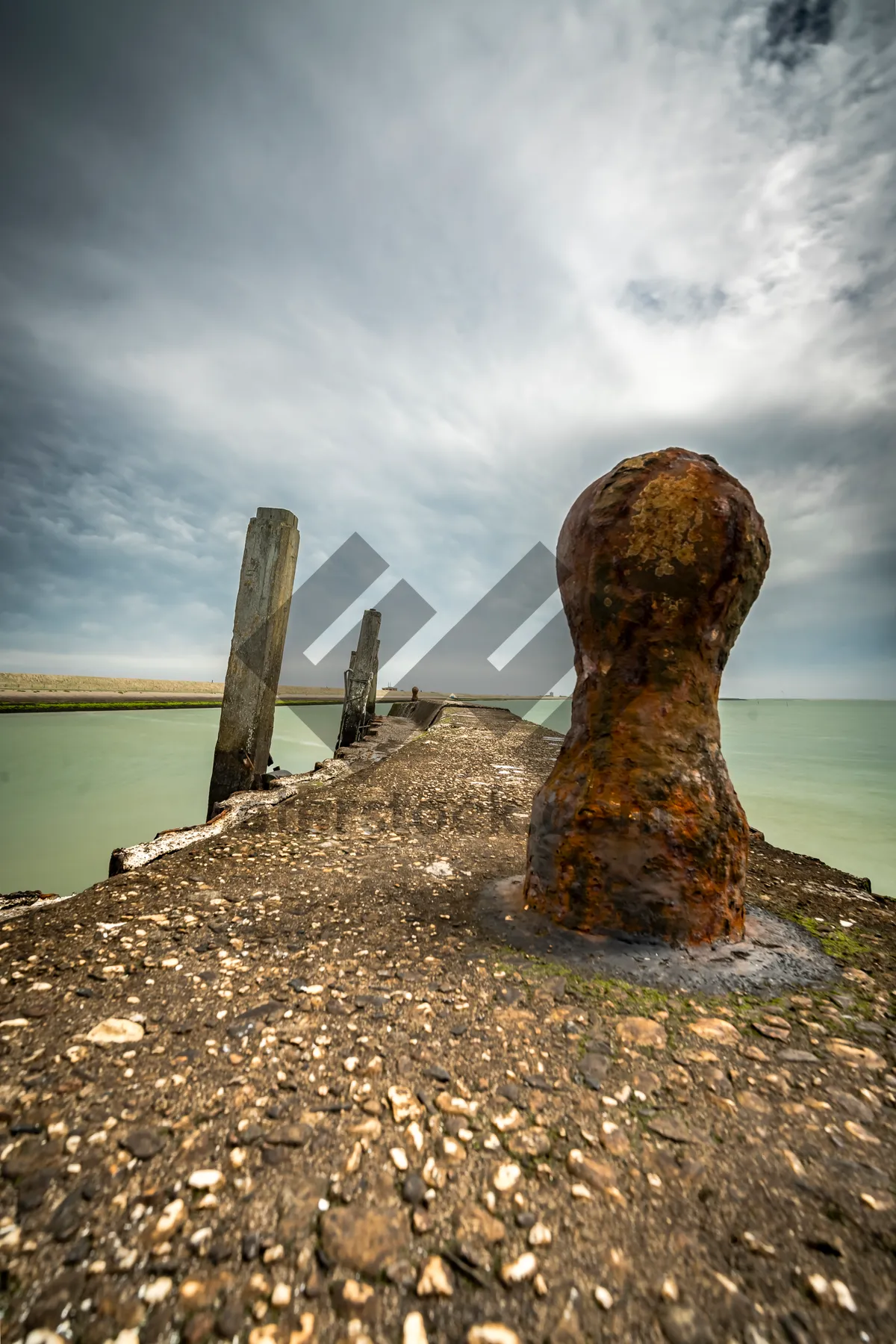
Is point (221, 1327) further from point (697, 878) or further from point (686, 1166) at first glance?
point (697, 878)

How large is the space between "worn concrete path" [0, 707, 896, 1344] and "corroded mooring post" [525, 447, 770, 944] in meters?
0.41

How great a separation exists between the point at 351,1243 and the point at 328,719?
24308 millimetres

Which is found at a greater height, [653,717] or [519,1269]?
[653,717]

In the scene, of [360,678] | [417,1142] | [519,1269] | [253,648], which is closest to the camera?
[519,1269]

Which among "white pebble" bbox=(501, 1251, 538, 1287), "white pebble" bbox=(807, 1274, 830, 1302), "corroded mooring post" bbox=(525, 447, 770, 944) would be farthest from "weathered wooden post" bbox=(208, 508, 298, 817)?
"white pebble" bbox=(807, 1274, 830, 1302)

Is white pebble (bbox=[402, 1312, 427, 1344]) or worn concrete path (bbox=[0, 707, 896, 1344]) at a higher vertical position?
worn concrete path (bbox=[0, 707, 896, 1344])

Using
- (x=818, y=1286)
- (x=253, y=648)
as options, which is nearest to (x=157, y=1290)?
(x=818, y=1286)

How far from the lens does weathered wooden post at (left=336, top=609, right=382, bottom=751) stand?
12.4 meters

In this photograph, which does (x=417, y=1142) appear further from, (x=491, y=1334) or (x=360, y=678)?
(x=360, y=678)

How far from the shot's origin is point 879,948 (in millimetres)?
2355

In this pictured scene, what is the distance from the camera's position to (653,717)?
246 cm

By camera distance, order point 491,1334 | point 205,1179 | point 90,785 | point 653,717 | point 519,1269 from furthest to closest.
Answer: point 90,785 → point 653,717 → point 205,1179 → point 519,1269 → point 491,1334

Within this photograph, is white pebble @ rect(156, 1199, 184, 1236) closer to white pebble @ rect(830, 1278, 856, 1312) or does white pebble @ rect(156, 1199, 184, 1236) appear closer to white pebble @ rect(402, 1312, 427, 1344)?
white pebble @ rect(402, 1312, 427, 1344)

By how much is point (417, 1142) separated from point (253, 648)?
180 inches
